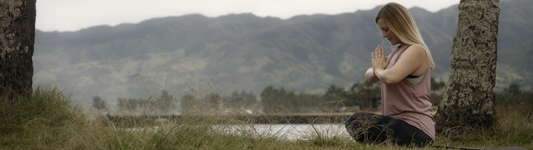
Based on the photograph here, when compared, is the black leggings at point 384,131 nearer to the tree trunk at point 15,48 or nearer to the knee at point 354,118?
the knee at point 354,118

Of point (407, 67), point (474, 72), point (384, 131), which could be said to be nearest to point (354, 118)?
point (384, 131)

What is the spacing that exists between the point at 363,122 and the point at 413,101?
0.52m

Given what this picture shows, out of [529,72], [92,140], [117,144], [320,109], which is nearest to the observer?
[117,144]

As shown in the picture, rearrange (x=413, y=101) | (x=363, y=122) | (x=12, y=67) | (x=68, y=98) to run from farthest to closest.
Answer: (x=68, y=98)
(x=12, y=67)
(x=363, y=122)
(x=413, y=101)

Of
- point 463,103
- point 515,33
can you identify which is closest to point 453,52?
point 463,103

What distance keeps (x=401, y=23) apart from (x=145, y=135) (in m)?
2.16

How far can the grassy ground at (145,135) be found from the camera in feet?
8.72

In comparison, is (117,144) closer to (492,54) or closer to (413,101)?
(413,101)

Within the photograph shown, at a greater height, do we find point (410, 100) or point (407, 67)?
point (407, 67)

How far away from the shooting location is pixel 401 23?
9.49ft

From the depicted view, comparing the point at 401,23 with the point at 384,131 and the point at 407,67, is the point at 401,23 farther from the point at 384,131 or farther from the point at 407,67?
the point at 384,131

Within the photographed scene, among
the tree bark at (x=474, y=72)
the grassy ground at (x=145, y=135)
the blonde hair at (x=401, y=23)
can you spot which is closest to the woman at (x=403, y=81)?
the blonde hair at (x=401, y=23)

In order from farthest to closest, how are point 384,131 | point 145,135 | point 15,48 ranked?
point 15,48 → point 384,131 → point 145,135

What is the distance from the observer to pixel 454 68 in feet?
17.6
